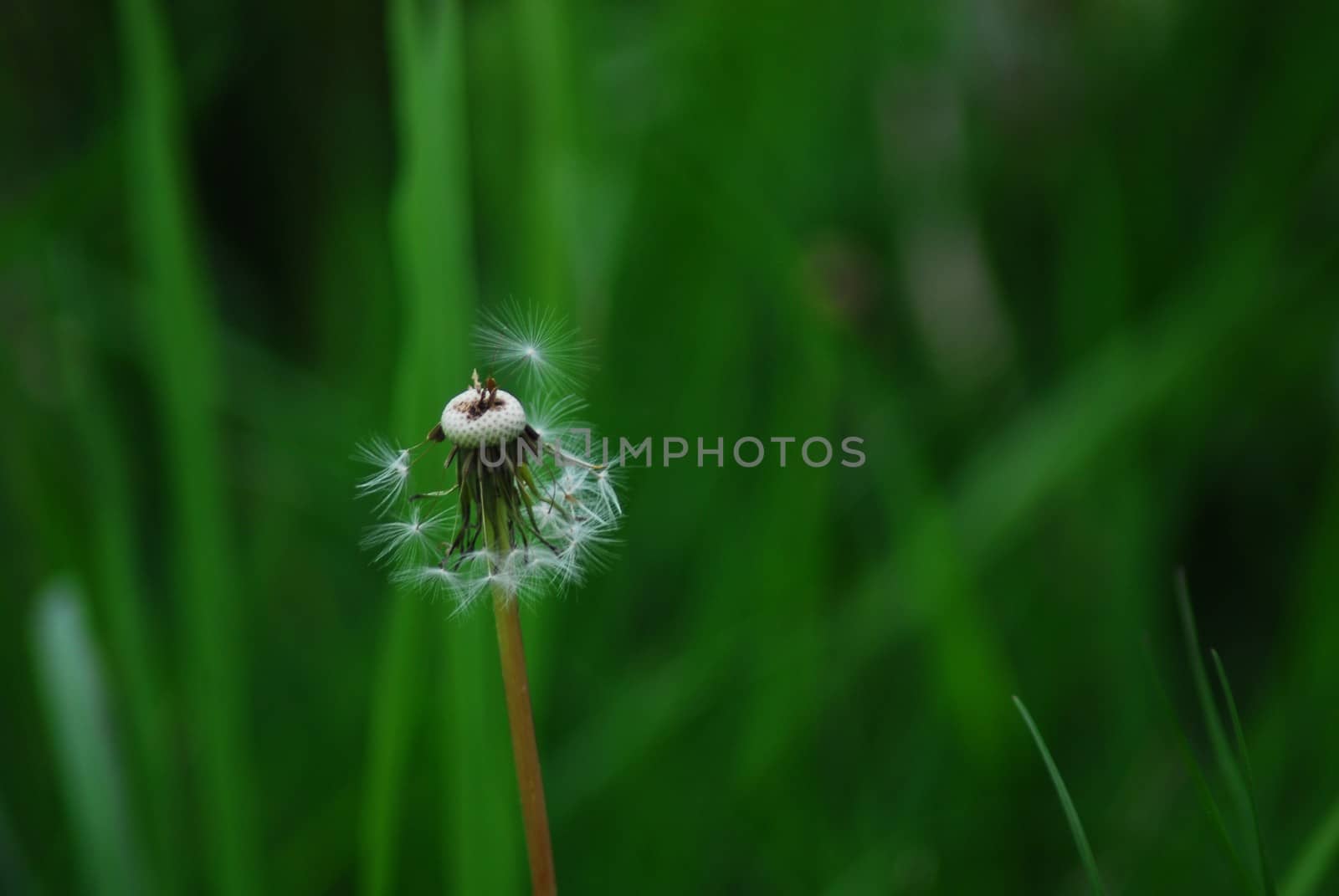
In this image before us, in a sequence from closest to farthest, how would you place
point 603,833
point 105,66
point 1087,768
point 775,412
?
point 603,833
point 1087,768
point 775,412
point 105,66

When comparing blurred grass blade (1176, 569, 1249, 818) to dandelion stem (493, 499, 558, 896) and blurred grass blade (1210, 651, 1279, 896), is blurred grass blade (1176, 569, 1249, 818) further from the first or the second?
dandelion stem (493, 499, 558, 896)

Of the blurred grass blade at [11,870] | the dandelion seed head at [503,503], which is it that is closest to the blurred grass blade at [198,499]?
the blurred grass blade at [11,870]

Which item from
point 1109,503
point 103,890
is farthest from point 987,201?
point 103,890

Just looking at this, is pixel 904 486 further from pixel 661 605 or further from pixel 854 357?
pixel 661 605

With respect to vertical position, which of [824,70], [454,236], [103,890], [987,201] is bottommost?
[103,890]

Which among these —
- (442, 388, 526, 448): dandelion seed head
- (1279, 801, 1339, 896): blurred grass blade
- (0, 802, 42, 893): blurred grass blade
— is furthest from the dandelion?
(0, 802, 42, 893): blurred grass blade

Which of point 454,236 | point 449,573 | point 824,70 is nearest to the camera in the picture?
point 449,573

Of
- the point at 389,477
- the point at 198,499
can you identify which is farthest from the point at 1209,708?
the point at 198,499

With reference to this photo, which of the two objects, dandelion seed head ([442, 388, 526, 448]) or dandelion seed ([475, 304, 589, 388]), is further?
dandelion seed ([475, 304, 589, 388])

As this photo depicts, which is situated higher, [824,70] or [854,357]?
[824,70]
